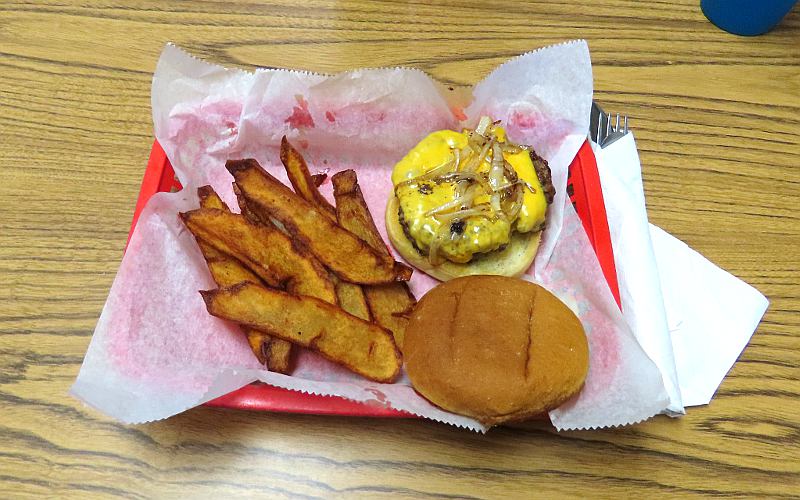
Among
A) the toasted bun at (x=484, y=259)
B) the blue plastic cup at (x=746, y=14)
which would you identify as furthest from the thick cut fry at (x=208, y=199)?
the blue plastic cup at (x=746, y=14)

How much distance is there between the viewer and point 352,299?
1.33 metres

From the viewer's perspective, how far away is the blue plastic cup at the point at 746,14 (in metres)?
1.89

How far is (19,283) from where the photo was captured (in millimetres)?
1426

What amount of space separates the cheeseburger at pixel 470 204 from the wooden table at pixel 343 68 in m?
0.40

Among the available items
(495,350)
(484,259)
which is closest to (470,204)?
(484,259)

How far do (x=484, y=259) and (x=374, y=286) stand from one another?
30cm

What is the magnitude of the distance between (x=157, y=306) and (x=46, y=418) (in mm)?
325

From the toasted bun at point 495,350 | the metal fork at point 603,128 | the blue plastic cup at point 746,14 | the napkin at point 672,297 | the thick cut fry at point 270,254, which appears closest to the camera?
the toasted bun at point 495,350

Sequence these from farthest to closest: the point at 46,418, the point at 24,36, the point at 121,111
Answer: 1. the point at 24,36
2. the point at 121,111
3. the point at 46,418

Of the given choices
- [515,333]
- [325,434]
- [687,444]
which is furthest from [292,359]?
[687,444]

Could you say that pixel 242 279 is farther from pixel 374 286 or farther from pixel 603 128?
pixel 603 128

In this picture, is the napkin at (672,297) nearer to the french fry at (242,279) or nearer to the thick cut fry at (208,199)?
the french fry at (242,279)

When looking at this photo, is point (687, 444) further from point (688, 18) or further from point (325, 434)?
point (688, 18)

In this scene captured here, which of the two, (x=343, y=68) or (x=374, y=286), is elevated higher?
(x=343, y=68)
